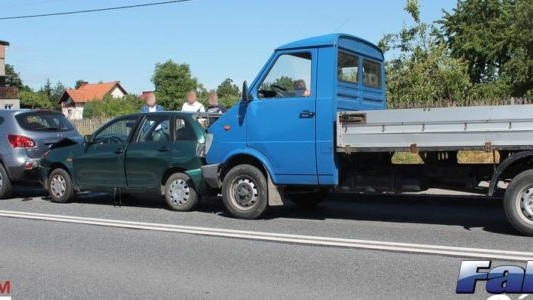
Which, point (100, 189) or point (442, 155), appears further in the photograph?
point (100, 189)

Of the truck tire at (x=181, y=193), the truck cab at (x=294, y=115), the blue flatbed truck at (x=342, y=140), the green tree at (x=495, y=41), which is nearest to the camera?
the blue flatbed truck at (x=342, y=140)

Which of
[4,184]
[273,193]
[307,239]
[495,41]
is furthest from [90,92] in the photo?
[307,239]

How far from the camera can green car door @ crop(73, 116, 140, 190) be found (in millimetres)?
10242

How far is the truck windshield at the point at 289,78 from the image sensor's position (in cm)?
820

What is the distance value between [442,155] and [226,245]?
2.96 meters

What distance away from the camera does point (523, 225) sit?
6.90m

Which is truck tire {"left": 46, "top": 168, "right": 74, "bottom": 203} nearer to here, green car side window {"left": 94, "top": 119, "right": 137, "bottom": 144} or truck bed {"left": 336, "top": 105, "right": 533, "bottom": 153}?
green car side window {"left": 94, "top": 119, "right": 137, "bottom": 144}

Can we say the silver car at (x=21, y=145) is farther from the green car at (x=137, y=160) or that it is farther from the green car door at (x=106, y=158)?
the green car door at (x=106, y=158)

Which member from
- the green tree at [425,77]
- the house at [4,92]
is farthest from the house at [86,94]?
the green tree at [425,77]

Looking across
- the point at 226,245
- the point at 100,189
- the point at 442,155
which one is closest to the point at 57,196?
the point at 100,189

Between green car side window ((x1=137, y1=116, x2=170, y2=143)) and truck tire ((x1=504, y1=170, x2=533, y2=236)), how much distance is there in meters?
5.32

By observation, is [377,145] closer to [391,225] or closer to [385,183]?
Answer: [385,183]

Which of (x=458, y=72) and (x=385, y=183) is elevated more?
(x=458, y=72)

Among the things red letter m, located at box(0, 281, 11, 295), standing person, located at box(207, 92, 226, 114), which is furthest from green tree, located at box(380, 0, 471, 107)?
red letter m, located at box(0, 281, 11, 295)
